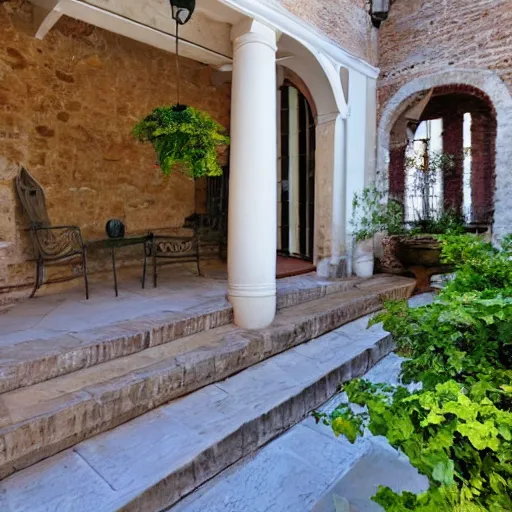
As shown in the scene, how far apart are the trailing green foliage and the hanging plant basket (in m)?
1.90

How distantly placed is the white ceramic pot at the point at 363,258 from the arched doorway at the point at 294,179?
88 centimetres

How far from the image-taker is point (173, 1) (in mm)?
2623

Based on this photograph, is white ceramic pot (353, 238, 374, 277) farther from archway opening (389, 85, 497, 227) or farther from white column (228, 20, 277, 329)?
white column (228, 20, 277, 329)

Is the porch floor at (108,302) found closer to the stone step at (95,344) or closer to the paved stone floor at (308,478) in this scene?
the stone step at (95,344)

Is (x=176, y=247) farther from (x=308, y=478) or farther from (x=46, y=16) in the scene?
(x=308, y=478)

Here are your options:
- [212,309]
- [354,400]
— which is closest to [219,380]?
[212,309]

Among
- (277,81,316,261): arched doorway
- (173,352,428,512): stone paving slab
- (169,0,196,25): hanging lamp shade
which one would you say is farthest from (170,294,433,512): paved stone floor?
(277,81,316,261): arched doorway

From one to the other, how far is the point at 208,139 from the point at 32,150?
2018 mm

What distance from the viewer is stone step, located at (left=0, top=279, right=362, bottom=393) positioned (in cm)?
200

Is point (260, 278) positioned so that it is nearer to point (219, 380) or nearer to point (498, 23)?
point (219, 380)

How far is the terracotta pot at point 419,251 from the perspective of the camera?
475cm

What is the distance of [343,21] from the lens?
14.7 feet

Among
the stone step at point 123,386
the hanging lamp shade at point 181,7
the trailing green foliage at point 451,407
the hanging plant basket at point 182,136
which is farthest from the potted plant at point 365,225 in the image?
the trailing green foliage at point 451,407

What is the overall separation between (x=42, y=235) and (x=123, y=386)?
205 centimetres
